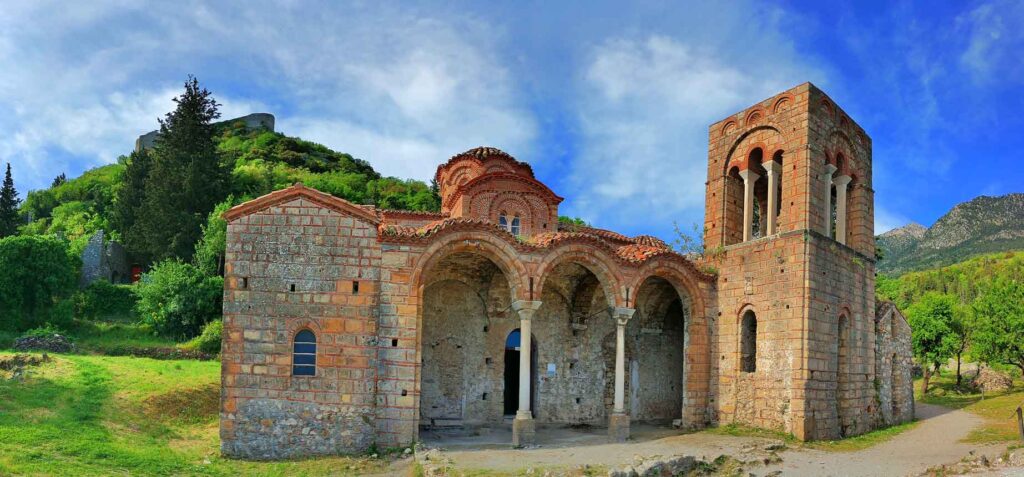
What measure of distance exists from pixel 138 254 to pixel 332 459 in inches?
1031

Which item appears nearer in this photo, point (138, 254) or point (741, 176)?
point (741, 176)

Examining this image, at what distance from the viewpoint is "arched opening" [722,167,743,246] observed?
18734 mm

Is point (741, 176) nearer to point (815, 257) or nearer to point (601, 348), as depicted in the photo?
point (815, 257)

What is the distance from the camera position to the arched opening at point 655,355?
20.0 m

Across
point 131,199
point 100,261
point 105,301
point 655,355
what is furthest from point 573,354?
point 131,199

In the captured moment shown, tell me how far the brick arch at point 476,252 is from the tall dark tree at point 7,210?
37.6 meters

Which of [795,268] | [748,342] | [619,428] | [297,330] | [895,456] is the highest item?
[795,268]

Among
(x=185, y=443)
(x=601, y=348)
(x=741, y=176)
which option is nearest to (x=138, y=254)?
(x=185, y=443)

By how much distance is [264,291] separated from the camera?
14.2m

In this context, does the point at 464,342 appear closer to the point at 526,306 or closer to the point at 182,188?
the point at 526,306

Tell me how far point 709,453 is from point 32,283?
82.1 ft

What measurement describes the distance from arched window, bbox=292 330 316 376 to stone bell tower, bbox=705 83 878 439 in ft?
33.0

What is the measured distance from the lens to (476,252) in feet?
52.1

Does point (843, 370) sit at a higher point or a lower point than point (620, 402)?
higher
